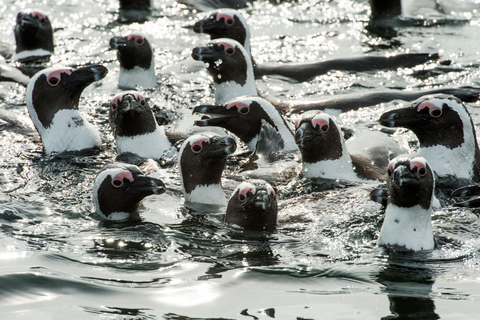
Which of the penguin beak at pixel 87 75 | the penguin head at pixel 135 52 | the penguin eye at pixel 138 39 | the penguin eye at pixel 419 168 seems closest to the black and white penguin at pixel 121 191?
the penguin beak at pixel 87 75

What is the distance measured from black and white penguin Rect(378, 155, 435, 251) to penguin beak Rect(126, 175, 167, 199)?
2.21m

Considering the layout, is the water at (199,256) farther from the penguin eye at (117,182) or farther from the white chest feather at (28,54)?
the white chest feather at (28,54)

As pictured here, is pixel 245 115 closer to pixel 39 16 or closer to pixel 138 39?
pixel 138 39

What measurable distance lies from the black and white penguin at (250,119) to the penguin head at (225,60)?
1348mm

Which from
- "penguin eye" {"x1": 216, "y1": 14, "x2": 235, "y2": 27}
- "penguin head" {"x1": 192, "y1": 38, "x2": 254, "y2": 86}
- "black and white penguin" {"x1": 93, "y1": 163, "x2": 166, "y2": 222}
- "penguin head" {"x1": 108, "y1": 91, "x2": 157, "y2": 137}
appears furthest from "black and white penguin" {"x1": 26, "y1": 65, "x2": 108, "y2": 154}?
"penguin eye" {"x1": 216, "y1": 14, "x2": 235, "y2": 27}

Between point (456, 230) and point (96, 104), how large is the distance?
6.25m

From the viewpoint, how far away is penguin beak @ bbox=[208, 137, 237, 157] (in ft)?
24.5

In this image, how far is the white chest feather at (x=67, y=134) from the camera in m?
9.17

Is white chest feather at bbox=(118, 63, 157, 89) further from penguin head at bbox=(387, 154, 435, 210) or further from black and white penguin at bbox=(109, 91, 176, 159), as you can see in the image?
penguin head at bbox=(387, 154, 435, 210)

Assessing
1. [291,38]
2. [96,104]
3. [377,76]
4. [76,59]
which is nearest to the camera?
[96,104]

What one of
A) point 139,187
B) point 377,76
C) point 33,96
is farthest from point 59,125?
point 377,76

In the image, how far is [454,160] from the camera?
8039 millimetres

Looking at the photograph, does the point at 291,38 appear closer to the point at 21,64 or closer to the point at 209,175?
the point at 21,64

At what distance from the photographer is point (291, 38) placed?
14.2m
